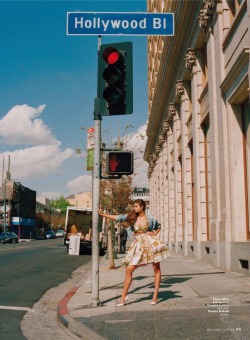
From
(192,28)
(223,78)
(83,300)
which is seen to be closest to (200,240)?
(223,78)

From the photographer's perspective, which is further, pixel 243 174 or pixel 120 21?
pixel 243 174

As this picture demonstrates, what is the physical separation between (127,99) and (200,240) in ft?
38.8

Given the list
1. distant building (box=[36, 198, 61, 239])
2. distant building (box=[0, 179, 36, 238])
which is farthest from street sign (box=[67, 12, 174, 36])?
distant building (box=[36, 198, 61, 239])

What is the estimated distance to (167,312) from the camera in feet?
23.0

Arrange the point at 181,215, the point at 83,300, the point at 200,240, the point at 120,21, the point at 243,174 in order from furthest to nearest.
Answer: the point at 181,215
the point at 200,240
the point at 243,174
the point at 83,300
the point at 120,21

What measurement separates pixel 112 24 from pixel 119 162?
245cm

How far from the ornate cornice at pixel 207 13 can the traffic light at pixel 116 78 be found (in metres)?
8.44

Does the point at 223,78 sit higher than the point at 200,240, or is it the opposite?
the point at 223,78

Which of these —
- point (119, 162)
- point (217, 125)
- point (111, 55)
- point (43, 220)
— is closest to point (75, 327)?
point (119, 162)

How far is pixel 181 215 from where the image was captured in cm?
2603

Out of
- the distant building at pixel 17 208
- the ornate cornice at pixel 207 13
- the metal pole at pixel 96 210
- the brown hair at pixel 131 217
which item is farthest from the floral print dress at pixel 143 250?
the distant building at pixel 17 208

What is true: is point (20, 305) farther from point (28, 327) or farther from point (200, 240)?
point (200, 240)

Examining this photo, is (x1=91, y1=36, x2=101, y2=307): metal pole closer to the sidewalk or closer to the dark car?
the sidewalk

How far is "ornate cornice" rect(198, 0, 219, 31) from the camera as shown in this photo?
609 inches
